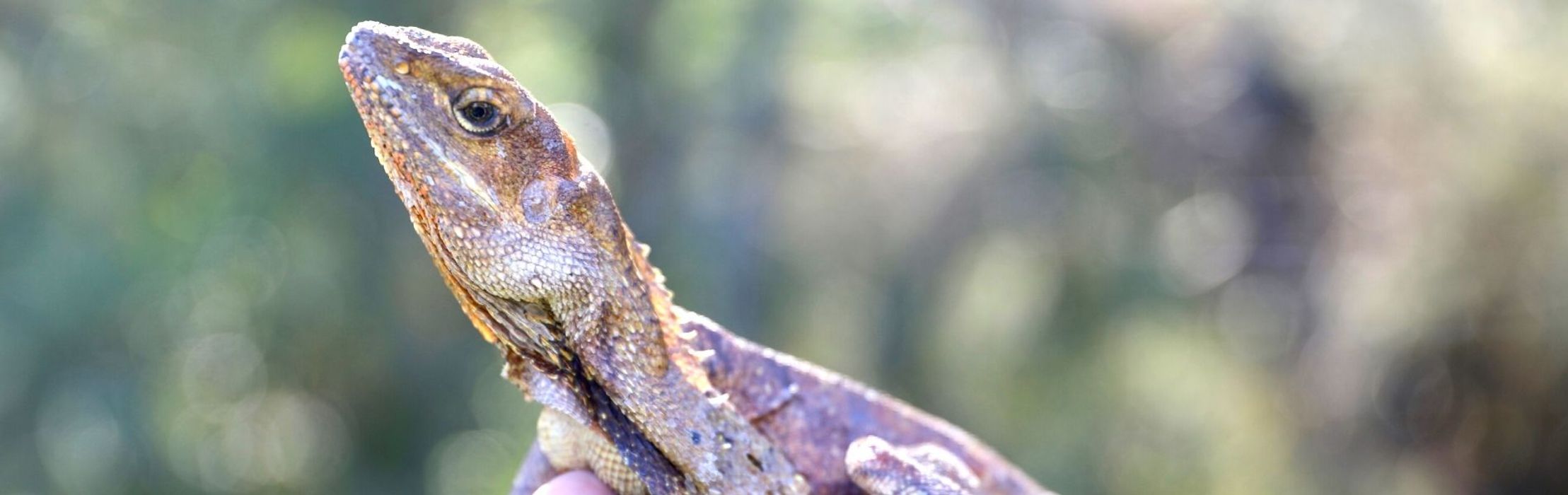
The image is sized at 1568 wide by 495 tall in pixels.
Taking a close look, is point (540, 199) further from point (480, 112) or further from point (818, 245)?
point (818, 245)

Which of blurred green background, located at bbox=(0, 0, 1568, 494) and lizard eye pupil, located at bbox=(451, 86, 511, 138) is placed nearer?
lizard eye pupil, located at bbox=(451, 86, 511, 138)

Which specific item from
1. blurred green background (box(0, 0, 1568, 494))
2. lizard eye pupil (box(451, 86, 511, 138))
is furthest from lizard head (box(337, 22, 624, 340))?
blurred green background (box(0, 0, 1568, 494))

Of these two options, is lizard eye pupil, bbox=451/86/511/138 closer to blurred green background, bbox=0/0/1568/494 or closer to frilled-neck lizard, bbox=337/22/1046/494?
frilled-neck lizard, bbox=337/22/1046/494

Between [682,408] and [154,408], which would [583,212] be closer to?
[682,408]

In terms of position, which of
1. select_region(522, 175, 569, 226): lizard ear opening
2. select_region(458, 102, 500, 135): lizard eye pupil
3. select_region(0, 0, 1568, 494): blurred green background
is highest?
select_region(458, 102, 500, 135): lizard eye pupil

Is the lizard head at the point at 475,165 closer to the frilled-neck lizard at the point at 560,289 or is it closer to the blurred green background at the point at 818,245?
the frilled-neck lizard at the point at 560,289

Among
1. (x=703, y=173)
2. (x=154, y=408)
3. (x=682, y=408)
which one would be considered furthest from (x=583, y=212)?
(x=154, y=408)

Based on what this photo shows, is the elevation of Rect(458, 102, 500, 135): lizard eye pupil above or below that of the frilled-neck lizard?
above
